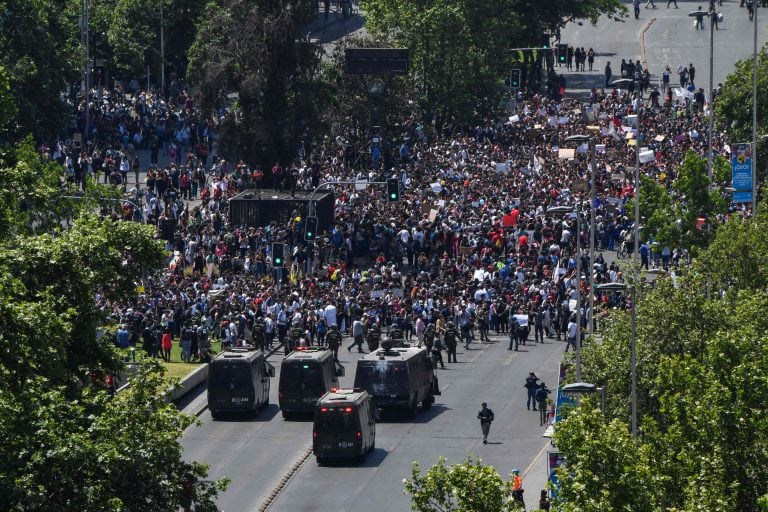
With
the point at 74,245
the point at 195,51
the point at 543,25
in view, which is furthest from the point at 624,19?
the point at 74,245

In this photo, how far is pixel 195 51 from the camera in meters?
88.5

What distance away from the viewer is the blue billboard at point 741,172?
70.3 m

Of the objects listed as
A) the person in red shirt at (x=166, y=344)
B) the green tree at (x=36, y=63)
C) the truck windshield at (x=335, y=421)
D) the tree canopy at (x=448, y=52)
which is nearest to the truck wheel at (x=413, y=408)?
the truck windshield at (x=335, y=421)

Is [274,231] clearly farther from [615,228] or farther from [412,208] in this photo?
[615,228]

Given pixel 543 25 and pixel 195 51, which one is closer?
pixel 195 51

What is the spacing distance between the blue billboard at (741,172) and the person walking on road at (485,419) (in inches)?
673

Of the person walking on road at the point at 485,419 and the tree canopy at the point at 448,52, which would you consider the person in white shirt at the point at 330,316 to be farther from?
the tree canopy at the point at 448,52

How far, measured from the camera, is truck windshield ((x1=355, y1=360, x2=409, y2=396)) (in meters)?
59.0

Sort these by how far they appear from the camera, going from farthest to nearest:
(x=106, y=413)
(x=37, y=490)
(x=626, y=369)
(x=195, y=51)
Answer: (x=195, y=51) → (x=626, y=369) → (x=106, y=413) → (x=37, y=490)

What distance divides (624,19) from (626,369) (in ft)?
308

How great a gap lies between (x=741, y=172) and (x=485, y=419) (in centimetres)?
1812

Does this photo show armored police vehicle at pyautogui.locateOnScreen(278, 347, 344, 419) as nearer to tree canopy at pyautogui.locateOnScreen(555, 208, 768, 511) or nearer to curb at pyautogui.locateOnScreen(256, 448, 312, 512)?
curb at pyautogui.locateOnScreen(256, 448, 312, 512)

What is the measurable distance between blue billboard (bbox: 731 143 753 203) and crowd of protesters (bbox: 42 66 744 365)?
4.07 meters

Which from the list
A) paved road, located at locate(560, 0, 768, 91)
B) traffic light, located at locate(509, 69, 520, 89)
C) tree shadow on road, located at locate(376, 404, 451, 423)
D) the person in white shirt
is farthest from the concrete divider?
paved road, located at locate(560, 0, 768, 91)
